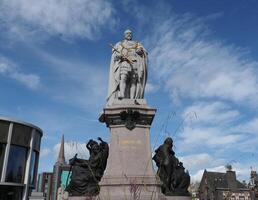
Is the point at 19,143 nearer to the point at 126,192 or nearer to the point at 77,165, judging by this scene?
the point at 77,165

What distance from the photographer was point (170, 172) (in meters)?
11.7

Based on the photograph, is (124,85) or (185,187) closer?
(185,187)

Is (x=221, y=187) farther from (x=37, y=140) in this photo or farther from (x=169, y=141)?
(x=169, y=141)

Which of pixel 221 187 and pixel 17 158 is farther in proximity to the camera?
pixel 221 187

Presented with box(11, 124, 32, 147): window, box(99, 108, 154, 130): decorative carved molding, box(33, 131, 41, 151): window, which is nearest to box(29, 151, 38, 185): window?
box(33, 131, 41, 151): window

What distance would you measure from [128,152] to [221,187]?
68.0 meters

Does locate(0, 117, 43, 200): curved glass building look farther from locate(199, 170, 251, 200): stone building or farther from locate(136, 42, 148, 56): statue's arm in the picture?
locate(199, 170, 251, 200): stone building

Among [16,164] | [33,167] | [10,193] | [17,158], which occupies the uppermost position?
[17,158]

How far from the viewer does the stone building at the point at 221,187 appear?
7319 cm

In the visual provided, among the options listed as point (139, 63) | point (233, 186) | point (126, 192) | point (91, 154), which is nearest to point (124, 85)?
point (139, 63)

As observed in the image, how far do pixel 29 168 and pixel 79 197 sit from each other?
2711 cm

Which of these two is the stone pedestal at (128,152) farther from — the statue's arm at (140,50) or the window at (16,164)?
the window at (16,164)

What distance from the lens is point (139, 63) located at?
42.5ft

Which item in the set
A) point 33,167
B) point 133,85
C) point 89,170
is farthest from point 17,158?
point 133,85
